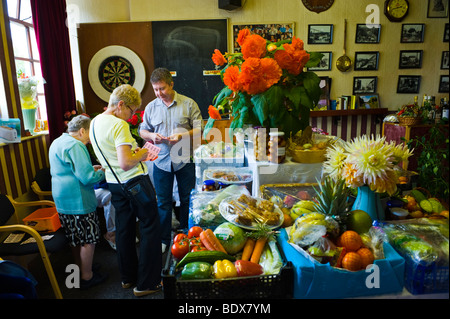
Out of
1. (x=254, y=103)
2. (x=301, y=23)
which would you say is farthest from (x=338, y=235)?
(x=301, y=23)

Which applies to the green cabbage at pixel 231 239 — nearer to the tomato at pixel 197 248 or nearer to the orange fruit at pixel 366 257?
the tomato at pixel 197 248

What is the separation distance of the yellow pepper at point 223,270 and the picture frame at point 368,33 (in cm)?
450

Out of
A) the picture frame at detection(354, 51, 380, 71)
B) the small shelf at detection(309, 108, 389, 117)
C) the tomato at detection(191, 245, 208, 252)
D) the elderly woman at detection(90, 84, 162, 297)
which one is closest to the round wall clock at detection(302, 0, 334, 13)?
the picture frame at detection(354, 51, 380, 71)

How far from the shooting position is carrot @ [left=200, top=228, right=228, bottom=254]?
1.13 meters

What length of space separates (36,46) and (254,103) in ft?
10.4

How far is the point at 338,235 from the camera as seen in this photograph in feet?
3.45

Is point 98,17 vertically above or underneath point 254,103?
above

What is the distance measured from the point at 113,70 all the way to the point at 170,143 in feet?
7.97

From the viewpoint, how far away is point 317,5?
14.5ft

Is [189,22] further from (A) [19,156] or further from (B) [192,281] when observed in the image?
(B) [192,281]

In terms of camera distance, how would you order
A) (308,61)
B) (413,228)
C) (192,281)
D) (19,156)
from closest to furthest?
(192,281)
(413,228)
(308,61)
(19,156)

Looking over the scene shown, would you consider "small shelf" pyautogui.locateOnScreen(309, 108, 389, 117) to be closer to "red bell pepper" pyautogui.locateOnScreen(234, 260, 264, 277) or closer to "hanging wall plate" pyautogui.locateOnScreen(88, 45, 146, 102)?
"hanging wall plate" pyautogui.locateOnScreen(88, 45, 146, 102)

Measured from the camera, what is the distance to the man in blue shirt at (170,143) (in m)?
2.61

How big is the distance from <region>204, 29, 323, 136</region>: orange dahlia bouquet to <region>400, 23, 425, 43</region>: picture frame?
3961mm
